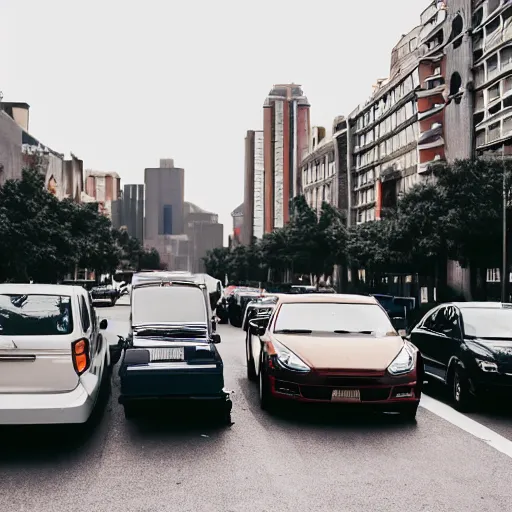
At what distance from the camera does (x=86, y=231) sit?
66250mm

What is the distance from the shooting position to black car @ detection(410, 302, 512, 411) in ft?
31.3

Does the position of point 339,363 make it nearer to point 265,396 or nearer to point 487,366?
point 265,396

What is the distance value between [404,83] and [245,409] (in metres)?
66.9

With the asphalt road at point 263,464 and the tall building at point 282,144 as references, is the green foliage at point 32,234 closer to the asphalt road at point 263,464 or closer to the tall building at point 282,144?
the asphalt road at point 263,464

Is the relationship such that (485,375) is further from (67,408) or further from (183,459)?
(67,408)

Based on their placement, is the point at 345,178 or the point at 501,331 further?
the point at 345,178

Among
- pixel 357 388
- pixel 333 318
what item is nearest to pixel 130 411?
pixel 357 388

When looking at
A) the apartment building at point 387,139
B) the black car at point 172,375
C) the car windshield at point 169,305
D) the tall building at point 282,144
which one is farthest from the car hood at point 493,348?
the tall building at point 282,144

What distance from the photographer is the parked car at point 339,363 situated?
8664 millimetres

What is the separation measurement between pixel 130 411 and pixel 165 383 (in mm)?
841

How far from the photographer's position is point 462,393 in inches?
393

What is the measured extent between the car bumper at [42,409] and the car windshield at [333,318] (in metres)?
3.55

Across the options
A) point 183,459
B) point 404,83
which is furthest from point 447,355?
point 404,83

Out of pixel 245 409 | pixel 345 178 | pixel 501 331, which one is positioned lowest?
pixel 245 409
